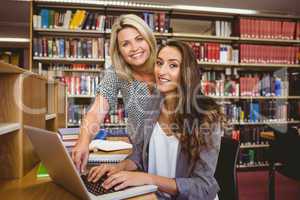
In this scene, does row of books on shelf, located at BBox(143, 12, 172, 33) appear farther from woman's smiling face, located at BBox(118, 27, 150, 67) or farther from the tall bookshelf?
woman's smiling face, located at BBox(118, 27, 150, 67)

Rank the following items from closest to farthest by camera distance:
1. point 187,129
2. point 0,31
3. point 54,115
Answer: point 187,129 → point 54,115 → point 0,31

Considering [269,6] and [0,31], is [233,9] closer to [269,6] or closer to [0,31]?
[269,6]

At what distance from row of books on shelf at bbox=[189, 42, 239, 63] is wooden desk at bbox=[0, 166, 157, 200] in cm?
298

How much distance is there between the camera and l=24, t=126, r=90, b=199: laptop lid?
711mm

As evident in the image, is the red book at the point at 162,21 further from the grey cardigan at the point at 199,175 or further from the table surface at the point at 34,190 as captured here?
the table surface at the point at 34,190

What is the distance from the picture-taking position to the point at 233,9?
394 centimetres

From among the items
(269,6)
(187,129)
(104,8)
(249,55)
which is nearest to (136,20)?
(187,129)

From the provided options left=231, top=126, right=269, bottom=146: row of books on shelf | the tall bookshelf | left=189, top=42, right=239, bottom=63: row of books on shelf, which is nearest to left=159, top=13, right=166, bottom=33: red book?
the tall bookshelf

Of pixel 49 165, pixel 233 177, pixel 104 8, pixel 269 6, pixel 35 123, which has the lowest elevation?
pixel 233 177

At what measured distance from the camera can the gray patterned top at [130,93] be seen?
159 centimetres

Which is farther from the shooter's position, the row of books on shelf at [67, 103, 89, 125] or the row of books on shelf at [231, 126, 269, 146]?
the row of books on shelf at [231, 126, 269, 146]

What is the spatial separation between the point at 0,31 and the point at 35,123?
18.7ft

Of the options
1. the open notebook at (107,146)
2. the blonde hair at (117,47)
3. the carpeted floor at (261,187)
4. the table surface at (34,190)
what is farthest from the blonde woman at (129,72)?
the carpeted floor at (261,187)

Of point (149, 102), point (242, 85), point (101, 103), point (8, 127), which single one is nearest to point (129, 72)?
point (101, 103)
